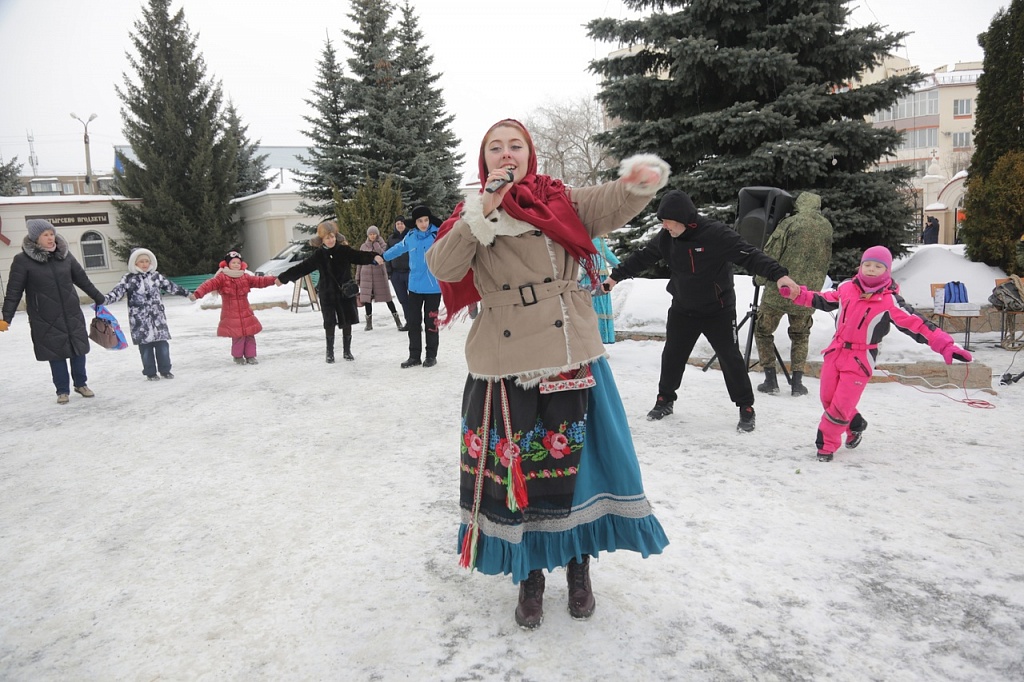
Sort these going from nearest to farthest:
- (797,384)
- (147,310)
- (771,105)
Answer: (797,384) < (147,310) < (771,105)

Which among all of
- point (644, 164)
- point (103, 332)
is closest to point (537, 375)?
point (644, 164)

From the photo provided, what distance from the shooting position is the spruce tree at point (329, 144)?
23.7 m

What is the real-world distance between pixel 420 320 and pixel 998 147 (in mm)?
10131

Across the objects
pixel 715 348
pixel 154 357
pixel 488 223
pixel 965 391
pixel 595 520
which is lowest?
pixel 965 391

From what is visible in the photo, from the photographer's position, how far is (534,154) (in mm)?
2861

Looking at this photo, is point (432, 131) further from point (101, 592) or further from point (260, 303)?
point (101, 592)

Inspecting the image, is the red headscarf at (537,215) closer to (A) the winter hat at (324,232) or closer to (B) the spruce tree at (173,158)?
(A) the winter hat at (324,232)

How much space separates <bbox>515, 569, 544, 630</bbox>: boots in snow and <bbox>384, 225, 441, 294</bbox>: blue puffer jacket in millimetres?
5829

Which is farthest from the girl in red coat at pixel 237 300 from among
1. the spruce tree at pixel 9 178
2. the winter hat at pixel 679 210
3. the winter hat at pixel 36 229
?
the spruce tree at pixel 9 178

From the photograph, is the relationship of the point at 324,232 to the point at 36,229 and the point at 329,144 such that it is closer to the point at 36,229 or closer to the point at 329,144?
the point at 36,229

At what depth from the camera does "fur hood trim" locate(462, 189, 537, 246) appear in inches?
99.7

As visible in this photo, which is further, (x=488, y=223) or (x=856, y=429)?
(x=856, y=429)

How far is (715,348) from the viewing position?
5539 mm

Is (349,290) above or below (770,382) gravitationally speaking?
above
